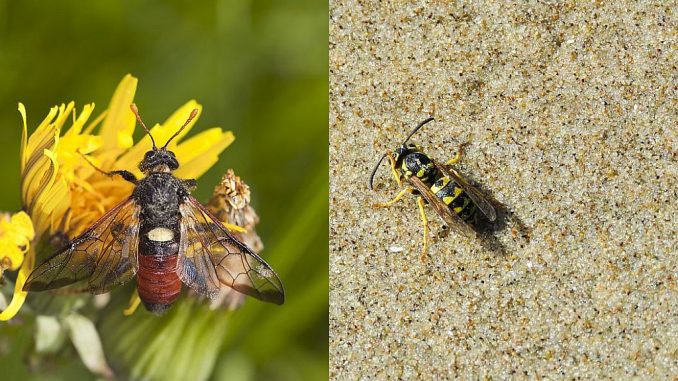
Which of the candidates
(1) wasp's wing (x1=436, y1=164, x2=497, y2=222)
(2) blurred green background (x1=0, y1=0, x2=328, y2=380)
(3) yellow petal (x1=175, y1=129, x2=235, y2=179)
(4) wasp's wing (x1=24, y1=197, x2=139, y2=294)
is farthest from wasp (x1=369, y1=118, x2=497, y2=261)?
(4) wasp's wing (x1=24, y1=197, x2=139, y2=294)

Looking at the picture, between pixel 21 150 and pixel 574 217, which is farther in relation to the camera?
pixel 574 217

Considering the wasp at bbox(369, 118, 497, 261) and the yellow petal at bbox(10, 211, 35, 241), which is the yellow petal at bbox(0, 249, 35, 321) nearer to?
the yellow petal at bbox(10, 211, 35, 241)

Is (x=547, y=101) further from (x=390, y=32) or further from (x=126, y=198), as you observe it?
(x=126, y=198)

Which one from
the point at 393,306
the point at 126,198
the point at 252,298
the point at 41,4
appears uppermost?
the point at 41,4

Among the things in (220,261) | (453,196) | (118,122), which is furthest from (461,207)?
(118,122)

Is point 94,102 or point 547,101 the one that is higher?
point 94,102

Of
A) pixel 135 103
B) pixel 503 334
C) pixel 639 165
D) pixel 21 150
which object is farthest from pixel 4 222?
pixel 639 165

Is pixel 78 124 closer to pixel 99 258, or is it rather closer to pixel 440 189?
pixel 99 258
